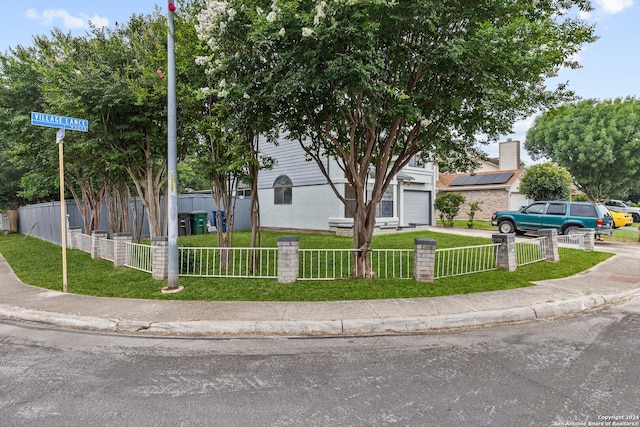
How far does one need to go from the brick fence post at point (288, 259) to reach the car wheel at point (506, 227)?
14.1 metres

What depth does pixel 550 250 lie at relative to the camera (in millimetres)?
10227

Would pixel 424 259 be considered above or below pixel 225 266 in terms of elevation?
above

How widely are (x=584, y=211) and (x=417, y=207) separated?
821 centimetres

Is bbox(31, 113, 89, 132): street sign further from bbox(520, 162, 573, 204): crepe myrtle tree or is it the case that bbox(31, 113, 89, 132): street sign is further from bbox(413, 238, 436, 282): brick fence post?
bbox(520, 162, 573, 204): crepe myrtle tree

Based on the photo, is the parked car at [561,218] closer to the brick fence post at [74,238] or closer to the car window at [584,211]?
the car window at [584,211]

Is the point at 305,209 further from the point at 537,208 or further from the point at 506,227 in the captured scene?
the point at 537,208

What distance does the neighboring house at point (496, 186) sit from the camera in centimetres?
2884

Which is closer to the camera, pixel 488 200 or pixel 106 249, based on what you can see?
pixel 106 249

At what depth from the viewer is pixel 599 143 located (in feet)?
89.5

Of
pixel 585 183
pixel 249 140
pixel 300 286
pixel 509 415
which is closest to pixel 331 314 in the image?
pixel 300 286

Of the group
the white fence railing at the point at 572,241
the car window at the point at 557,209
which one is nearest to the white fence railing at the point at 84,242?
the white fence railing at the point at 572,241

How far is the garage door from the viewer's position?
67.3ft

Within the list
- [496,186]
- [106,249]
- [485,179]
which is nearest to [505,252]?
[106,249]

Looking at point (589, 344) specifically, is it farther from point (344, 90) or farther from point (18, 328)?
point (18, 328)
